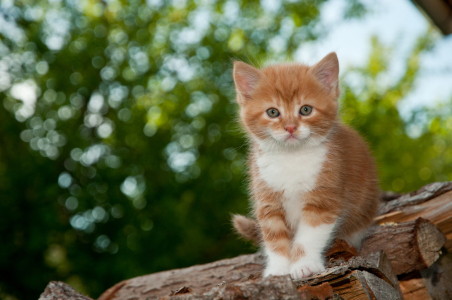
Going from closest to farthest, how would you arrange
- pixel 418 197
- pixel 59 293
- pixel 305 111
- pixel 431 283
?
pixel 305 111 < pixel 59 293 < pixel 431 283 < pixel 418 197

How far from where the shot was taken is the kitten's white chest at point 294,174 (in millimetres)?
2166

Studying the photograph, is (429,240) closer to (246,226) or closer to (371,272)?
(371,272)

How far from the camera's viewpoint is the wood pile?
165 centimetres

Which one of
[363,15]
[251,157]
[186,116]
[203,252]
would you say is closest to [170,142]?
[186,116]

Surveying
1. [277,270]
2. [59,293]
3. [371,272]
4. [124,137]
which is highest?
[124,137]

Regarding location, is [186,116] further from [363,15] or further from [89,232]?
[363,15]

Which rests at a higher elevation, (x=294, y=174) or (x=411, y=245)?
(x=294, y=174)

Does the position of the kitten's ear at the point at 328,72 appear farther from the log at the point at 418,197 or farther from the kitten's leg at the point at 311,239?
the log at the point at 418,197

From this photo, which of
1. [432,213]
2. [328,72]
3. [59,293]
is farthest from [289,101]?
[59,293]

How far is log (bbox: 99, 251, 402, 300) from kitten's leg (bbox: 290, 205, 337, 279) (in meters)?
0.11

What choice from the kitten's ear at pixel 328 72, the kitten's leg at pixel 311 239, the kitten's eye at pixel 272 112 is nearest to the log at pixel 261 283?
the kitten's leg at pixel 311 239

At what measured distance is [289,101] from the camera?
2.17 metres

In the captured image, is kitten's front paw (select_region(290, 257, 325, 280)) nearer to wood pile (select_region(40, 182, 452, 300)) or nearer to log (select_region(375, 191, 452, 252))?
wood pile (select_region(40, 182, 452, 300))

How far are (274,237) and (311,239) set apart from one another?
0.22m
